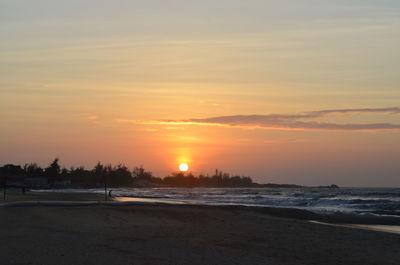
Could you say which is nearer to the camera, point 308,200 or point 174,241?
point 174,241

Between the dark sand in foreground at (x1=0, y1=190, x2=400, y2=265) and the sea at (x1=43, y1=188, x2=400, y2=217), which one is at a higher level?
the sea at (x1=43, y1=188, x2=400, y2=217)

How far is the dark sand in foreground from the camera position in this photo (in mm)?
12992

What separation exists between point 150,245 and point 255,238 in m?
4.45

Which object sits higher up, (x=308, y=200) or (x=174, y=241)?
(x=308, y=200)

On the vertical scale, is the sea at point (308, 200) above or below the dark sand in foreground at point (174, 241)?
above

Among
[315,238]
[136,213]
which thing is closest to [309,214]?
[136,213]

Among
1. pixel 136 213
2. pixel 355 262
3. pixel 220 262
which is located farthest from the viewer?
pixel 136 213

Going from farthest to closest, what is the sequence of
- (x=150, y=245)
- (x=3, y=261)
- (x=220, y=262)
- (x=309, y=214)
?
(x=309, y=214)
(x=150, y=245)
(x=220, y=262)
(x=3, y=261)

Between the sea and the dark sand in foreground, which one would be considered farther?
the sea

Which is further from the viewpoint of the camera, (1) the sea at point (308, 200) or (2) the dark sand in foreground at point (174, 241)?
(1) the sea at point (308, 200)

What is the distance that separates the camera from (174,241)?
53.3 feet

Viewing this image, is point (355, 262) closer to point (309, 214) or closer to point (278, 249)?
point (278, 249)

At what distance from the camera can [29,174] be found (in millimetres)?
142875

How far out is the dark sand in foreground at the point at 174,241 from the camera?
512 inches
